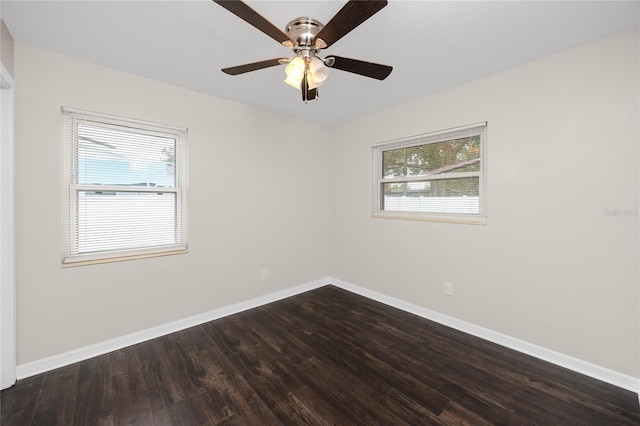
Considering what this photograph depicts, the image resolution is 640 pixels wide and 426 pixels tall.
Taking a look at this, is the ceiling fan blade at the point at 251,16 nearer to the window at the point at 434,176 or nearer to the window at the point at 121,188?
the window at the point at 121,188

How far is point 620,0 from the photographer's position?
1.56 meters

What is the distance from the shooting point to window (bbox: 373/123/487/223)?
8.86 feet

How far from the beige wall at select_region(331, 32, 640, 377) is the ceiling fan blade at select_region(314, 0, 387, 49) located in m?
1.86

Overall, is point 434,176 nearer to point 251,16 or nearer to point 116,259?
point 251,16

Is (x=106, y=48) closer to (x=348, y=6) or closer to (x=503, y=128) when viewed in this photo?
(x=348, y=6)

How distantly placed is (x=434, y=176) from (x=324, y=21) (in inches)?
78.8

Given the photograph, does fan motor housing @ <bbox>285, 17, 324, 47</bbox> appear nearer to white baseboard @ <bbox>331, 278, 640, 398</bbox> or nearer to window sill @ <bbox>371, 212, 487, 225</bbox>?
window sill @ <bbox>371, 212, 487, 225</bbox>

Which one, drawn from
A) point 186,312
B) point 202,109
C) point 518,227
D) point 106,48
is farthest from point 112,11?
point 518,227

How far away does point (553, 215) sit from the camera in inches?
85.6

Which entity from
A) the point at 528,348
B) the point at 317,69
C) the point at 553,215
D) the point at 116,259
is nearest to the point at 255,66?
the point at 317,69

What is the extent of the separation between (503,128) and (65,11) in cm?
349

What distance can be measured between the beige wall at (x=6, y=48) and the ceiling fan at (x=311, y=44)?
1.47 meters

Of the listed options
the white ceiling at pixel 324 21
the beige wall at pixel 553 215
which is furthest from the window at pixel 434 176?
the white ceiling at pixel 324 21

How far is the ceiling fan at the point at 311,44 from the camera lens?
4.25 feet
